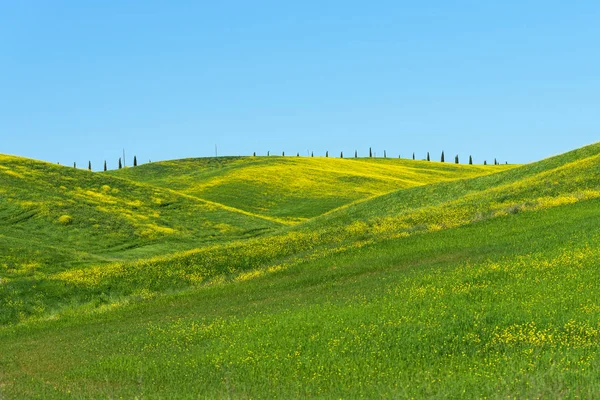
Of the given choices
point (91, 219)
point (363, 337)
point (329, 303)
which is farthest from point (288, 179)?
point (363, 337)

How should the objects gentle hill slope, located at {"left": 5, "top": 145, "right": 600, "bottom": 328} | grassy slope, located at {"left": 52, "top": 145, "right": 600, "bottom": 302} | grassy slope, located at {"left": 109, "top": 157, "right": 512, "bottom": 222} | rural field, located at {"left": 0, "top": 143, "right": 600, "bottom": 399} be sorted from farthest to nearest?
grassy slope, located at {"left": 109, "top": 157, "right": 512, "bottom": 222} → grassy slope, located at {"left": 52, "top": 145, "right": 600, "bottom": 302} → gentle hill slope, located at {"left": 5, "top": 145, "right": 600, "bottom": 328} → rural field, located at {"left": 0, "top": 143, "right": 600, "bottom": 399}

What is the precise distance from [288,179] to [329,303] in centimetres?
9861

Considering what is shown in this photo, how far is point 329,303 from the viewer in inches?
1025

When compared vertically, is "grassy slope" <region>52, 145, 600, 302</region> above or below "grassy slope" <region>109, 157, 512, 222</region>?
below

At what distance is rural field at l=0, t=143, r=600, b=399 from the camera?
15.9m

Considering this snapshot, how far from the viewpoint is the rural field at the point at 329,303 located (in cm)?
1591

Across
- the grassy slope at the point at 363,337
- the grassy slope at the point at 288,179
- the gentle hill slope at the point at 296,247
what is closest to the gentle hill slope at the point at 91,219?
the gentle hill slope at the point at 296,247

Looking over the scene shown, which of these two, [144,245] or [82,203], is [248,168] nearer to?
[82,203]

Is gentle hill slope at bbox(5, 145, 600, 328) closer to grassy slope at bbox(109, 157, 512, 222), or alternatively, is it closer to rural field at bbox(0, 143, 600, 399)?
rural field at bbox(0, 143, 600, 399)

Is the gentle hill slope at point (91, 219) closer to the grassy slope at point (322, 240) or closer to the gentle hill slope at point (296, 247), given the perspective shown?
the gentle hill slope at point (296, 247)

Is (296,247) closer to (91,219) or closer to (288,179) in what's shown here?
(91,219)

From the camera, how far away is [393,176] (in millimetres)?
142875

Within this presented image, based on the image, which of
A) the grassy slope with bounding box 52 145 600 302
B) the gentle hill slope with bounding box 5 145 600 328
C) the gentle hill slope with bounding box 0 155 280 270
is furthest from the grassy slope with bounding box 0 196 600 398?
the gentle hill slope with bounding box 0 155 280 270

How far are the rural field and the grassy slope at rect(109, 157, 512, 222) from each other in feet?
98.2
